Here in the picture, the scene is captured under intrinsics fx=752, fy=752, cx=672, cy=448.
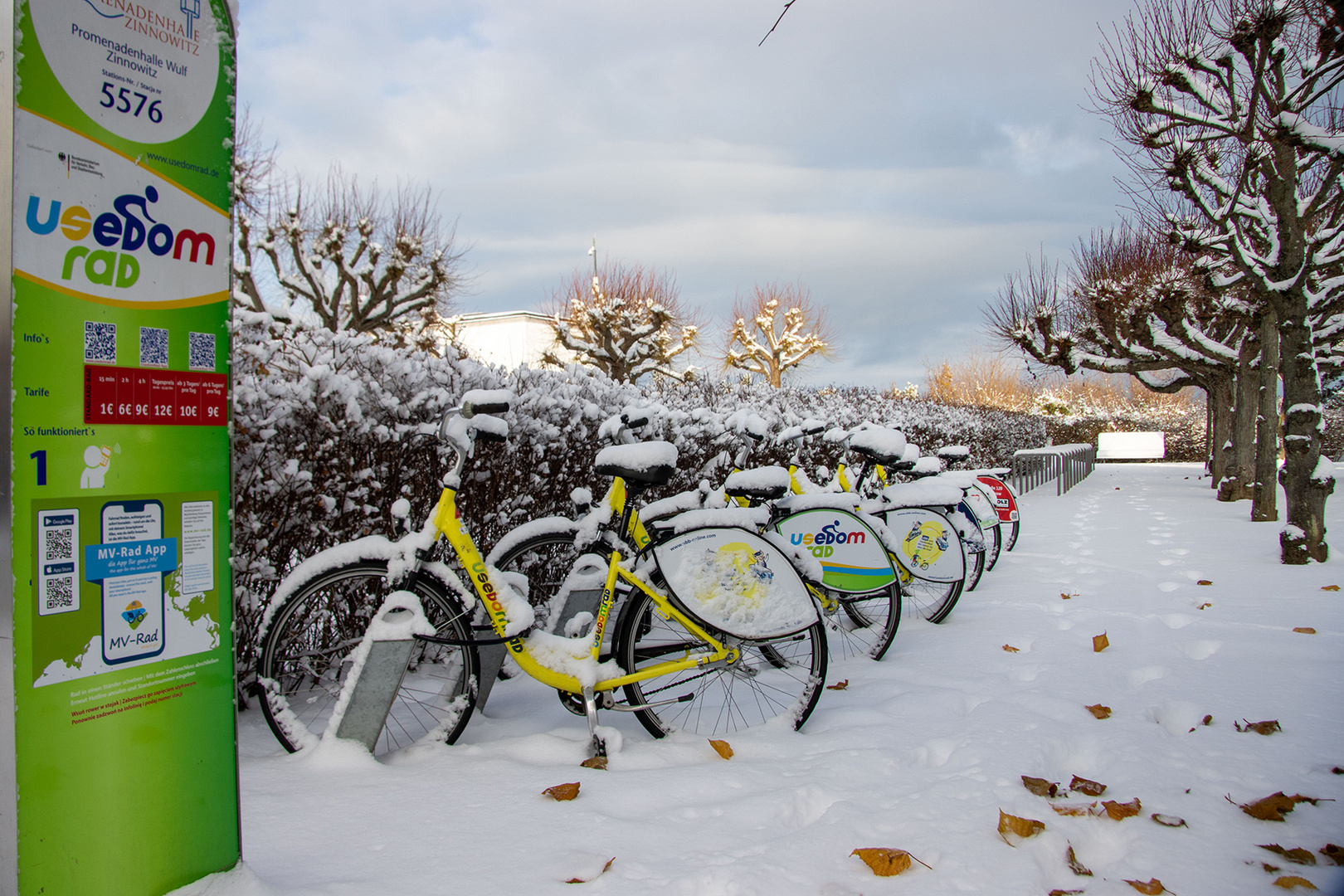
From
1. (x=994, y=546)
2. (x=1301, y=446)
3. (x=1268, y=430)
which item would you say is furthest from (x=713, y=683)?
(x=1268, y=430)

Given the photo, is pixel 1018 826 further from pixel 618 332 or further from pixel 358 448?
pixel 618 332

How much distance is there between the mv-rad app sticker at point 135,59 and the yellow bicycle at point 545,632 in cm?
114

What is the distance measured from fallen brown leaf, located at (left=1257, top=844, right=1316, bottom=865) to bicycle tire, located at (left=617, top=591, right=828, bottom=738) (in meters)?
1.36

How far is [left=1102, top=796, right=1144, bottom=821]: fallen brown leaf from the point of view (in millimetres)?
2188

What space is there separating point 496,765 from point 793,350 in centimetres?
3359

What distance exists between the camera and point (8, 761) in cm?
145

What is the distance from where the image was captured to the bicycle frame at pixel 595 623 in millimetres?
2553

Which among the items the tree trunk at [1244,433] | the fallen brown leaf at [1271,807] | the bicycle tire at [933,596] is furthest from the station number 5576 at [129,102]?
the tree trunk at [1244,433]

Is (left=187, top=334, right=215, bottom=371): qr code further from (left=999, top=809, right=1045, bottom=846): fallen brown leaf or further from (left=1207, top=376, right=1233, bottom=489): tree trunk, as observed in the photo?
(left=1207, top=376, right=1233, bottom=489): tree trunk

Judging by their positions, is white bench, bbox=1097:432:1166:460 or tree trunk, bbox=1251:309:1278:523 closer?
tree trunk, bbox=1251:309:1278:523

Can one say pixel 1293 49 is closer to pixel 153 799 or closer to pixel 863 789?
pixel 863 789

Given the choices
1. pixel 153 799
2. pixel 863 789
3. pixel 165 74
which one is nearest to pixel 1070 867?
pixel 863 789

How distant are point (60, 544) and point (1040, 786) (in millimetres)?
2673

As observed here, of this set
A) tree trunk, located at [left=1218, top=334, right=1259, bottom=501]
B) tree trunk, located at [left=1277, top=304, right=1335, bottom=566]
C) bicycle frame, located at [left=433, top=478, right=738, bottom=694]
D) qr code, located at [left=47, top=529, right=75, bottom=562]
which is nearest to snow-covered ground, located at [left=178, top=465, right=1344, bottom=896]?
bicycle frame, located at [left=433, top=478, right=738, bottom=694]
